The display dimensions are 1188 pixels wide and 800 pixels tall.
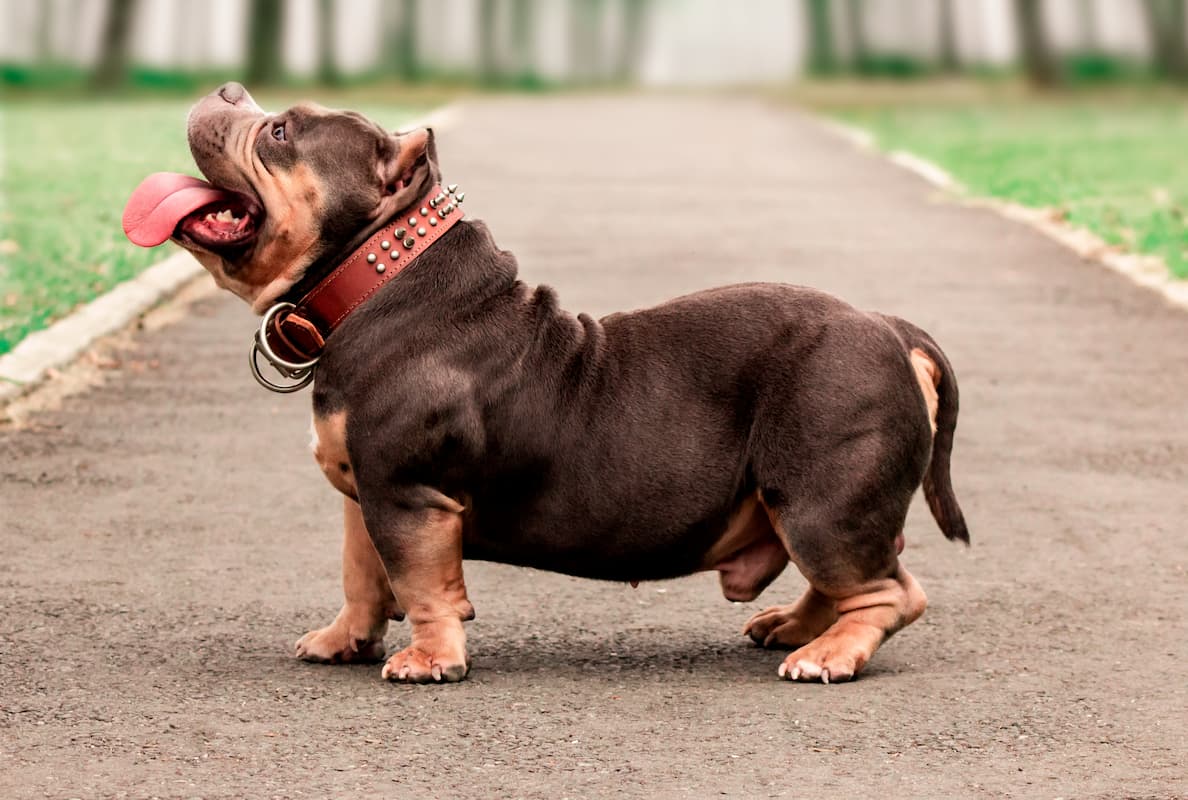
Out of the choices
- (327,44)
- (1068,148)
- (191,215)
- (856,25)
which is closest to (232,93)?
(191,215)

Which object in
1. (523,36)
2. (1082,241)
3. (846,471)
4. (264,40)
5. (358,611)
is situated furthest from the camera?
(523,36)

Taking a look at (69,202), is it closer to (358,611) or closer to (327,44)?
(358,611)

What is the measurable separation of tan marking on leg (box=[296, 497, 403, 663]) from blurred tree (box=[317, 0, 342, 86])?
55.9 meters

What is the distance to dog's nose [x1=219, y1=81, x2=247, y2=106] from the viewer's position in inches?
215

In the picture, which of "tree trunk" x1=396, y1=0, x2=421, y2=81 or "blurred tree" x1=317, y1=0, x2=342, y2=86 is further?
"tree trunk" x1=396, y1=0, x2=421, y2=81

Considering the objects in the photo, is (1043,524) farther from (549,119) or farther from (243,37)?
(243,37)

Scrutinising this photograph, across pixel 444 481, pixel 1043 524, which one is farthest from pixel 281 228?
pixel 1043 524

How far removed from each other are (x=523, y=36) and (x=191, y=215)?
76.2 meters

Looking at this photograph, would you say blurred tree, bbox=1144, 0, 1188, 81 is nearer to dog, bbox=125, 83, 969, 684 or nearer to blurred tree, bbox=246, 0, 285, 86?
blurred tree, bbox=246, 0, 285, 86

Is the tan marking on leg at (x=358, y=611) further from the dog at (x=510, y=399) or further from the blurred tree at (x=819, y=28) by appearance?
the blurred tree at (x=819, y=28)

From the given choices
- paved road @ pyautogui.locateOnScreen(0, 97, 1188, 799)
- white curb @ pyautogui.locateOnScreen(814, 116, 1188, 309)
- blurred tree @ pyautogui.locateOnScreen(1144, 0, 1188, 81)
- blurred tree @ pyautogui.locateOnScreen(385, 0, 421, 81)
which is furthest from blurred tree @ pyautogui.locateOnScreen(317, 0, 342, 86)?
paved road @ pyautogui.locateOnScreen(0, 97, 1188, 799)

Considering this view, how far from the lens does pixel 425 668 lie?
5.18 meters

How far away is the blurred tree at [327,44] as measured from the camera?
61.5m

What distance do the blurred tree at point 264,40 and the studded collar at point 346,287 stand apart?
52614 mm
